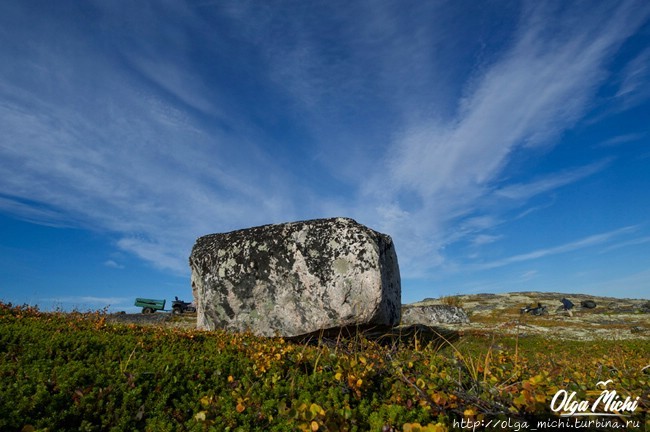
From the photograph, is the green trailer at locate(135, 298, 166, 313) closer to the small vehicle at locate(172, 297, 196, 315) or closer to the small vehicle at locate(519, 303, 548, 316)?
the small vehicle at locate(172, 297, 196, 315)

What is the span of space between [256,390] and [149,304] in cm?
4056

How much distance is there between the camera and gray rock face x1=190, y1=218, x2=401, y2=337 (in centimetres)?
1355

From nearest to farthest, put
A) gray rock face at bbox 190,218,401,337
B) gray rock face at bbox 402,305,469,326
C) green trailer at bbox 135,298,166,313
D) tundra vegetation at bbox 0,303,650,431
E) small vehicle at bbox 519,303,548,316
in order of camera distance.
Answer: tundra vegetation at bbox 0,303,650,431 → gray rock face at bbox 190,218,401,337 → gray rock face at bbox 402,305,469,326 → green trailer at bbox 135,298,166,313 → small vehicle at bbox 519,303,548,316

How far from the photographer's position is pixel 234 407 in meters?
5.70

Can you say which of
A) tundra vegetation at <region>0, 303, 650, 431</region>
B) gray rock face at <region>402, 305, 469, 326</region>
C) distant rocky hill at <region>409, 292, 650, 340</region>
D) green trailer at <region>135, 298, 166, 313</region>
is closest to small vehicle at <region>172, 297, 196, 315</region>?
green trailer at <region>135, 298, 166, 313</region>

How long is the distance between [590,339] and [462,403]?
83.3 ft

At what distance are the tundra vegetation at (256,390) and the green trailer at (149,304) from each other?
35550 millimetres

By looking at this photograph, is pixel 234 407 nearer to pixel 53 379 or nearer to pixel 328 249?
pixel 53 379

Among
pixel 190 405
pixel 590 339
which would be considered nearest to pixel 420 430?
pixel 190 405

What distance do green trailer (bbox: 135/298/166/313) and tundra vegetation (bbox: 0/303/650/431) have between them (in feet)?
117

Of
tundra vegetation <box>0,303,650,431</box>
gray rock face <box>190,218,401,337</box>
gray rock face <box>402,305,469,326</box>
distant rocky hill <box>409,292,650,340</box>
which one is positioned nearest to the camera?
tundra vegetation <box>0,303,650,431</box>
